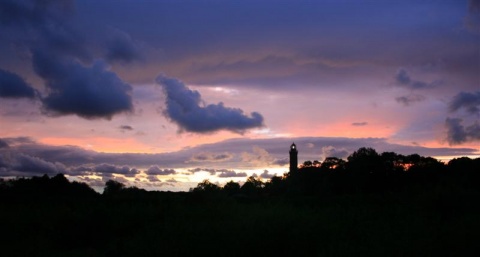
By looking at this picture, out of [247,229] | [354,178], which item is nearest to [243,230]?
[247,229]

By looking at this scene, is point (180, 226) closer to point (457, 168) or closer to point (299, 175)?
point (457, 168)

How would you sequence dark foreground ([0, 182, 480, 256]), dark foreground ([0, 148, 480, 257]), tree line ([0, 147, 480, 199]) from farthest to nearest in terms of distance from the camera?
1. tree line ([0, 147, 480, 199])
2. dark foreground ([0, 148, 480, 257])
3. dark foreground ([0, 182, 480, 256])

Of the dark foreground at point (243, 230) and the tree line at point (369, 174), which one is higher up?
the tree line at point (369, 174)

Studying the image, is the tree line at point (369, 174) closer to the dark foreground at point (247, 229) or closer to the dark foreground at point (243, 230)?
the dark foreground at point (247, 229)

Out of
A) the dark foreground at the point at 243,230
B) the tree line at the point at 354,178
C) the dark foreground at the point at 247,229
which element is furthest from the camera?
the tree line at the point at 354,178

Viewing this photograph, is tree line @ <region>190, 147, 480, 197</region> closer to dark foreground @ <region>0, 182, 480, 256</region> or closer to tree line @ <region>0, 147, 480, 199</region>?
tree line @ <region>0, 147, 480, 199</region>

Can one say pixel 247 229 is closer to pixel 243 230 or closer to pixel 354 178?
pixel 243 230

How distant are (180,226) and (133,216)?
637 centimetres

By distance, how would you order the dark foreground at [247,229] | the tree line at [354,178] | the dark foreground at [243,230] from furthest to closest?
the tree line at [354,178] → the dark foreground at [247,229] → the dark foreground at [243,230]

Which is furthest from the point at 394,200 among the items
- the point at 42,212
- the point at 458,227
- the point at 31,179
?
the point at 31,179

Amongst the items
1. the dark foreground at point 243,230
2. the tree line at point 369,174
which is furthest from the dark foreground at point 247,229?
the tree line at point 369,174

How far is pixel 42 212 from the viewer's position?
26188 mm

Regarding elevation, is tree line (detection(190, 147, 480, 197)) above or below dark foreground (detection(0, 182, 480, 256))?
above

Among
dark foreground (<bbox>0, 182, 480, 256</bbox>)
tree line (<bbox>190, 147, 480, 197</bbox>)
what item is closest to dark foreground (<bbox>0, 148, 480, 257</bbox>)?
dark foreground (<bbox>0, 182, 480, 256</bbox>)
